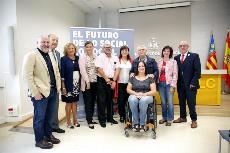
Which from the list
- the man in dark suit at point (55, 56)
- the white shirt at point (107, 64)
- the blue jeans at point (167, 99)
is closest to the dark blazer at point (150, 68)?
the blue jeans at point (167, 99)

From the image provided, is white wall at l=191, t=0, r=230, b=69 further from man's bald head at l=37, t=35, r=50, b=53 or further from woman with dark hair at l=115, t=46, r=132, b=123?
man's bald head at l=37, t=35, r=50, b=53

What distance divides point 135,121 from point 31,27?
9.30 ft

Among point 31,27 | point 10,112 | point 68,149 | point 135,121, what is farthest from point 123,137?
point 31,27

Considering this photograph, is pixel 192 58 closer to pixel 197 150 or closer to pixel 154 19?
pixel 197 150

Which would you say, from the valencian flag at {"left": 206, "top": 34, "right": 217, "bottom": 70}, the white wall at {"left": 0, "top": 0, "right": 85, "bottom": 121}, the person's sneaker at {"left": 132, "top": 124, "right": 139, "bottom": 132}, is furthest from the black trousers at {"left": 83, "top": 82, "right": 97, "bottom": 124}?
the valencian flag at {"left": 206, "top": 34, "right": 217, "bottom": 70}

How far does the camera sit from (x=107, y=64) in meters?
3.66

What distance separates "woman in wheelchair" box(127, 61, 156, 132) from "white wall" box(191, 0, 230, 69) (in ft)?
12.6

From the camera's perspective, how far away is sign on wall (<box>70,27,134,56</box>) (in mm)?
4059

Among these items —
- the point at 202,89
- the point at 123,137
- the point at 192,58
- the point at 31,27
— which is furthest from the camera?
the point at 202,89

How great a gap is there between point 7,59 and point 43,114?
179cm

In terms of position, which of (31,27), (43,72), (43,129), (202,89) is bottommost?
(43,129)

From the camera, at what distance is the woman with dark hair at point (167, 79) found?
11.8ft

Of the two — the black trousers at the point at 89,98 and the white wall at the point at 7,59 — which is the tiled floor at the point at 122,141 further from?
the white wall at the point at 7,59

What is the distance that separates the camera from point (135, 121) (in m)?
3.23
